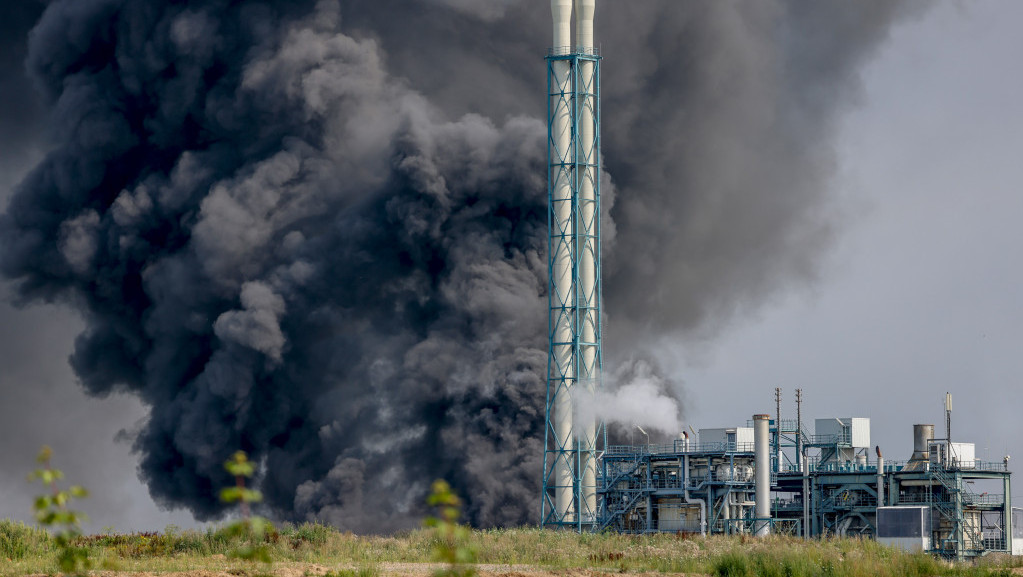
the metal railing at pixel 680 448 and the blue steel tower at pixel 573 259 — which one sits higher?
the blue steel tower at pixel 573 259

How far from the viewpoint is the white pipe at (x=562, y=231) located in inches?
3159

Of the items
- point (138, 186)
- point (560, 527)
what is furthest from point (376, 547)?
point (138, 186)

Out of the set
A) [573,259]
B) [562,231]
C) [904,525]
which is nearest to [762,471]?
[904,525]

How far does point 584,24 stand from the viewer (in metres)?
83.2

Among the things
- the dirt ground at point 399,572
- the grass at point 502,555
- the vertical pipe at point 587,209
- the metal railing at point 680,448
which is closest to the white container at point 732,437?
the metal railing at point 680,448

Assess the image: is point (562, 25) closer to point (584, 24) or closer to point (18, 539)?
point (584, 24)

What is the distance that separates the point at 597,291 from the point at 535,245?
7.96 metres

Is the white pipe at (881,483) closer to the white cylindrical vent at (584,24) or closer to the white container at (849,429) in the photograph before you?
the white container at (849,429)

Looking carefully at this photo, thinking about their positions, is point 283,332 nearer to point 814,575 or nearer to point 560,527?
point 560,527

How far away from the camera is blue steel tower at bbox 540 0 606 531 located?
263 ft

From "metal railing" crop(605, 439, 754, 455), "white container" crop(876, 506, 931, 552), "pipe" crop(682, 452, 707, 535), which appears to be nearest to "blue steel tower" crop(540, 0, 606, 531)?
"metal railing" crop(605, 439, 754, 455)

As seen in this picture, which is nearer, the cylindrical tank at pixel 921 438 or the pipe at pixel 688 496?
the cylindrical tank at pixel 921 438

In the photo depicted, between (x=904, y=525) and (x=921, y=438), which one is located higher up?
(x=921, y=438)

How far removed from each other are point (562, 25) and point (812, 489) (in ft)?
98.9
